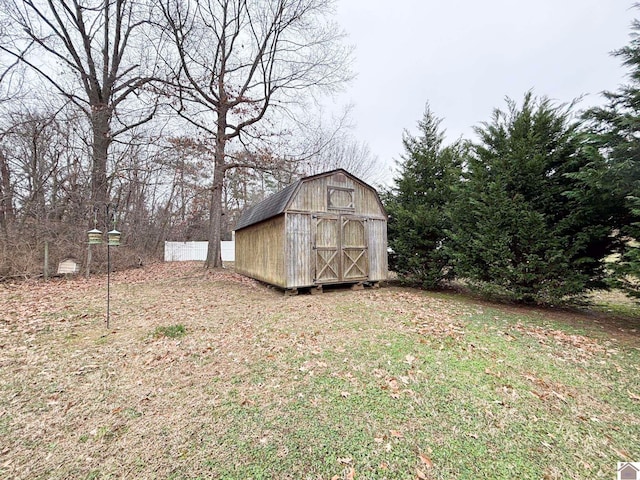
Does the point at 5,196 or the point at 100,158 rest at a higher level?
the point at 100,158

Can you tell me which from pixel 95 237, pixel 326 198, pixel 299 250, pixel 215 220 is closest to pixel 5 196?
pixel 215 220

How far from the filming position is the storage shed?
744 cm

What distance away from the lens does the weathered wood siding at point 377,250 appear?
28.5 feet

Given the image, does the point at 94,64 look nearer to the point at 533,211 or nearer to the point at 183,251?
the point at 183,251

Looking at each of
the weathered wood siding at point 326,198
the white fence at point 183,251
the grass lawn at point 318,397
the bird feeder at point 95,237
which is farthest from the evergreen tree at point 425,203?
the white fence at point 183,251

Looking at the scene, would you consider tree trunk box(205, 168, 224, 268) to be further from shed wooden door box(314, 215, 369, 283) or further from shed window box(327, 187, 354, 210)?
shed wooden door box(314, 215, 369, 283)

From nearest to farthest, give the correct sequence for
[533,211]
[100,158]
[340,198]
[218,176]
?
[533,211], [340,198], [218,176], [100,158]

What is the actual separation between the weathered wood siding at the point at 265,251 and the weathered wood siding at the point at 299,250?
183 millimetres

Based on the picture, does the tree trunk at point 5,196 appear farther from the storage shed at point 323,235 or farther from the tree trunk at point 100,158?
the storage shed at point 323,235

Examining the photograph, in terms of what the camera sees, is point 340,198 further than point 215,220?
No

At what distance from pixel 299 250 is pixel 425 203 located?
4.69m

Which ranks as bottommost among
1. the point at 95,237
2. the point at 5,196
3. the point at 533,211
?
the point at 95,237

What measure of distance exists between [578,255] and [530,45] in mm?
7951

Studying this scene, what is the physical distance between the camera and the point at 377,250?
347 inches
